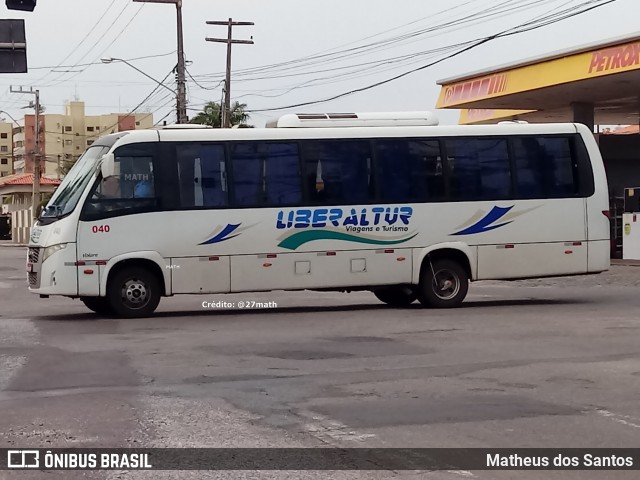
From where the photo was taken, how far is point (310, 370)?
11539mm

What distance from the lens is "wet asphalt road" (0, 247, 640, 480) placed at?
317 inches

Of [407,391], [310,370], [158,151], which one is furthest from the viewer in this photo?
[158,151]

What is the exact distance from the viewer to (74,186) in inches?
705

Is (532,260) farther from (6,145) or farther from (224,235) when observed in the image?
(6,145)

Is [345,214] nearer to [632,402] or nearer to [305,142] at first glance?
[305,142]

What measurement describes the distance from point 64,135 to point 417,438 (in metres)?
155

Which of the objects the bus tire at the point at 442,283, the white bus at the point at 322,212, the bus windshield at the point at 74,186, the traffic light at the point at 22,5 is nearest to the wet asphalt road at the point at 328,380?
the bus tire at the point at 442,283

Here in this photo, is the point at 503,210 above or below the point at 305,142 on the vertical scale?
below

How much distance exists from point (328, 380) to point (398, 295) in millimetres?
9508

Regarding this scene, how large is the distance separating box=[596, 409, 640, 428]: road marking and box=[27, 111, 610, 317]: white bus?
9.73 meters

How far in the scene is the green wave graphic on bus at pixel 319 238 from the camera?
60.0ft

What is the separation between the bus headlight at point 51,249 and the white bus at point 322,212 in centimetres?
3

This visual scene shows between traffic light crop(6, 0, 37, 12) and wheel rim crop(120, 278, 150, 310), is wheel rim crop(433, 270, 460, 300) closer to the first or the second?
wheel rim crop(120, 278, 150, 310)

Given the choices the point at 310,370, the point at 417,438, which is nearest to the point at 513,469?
the point at 417,438
